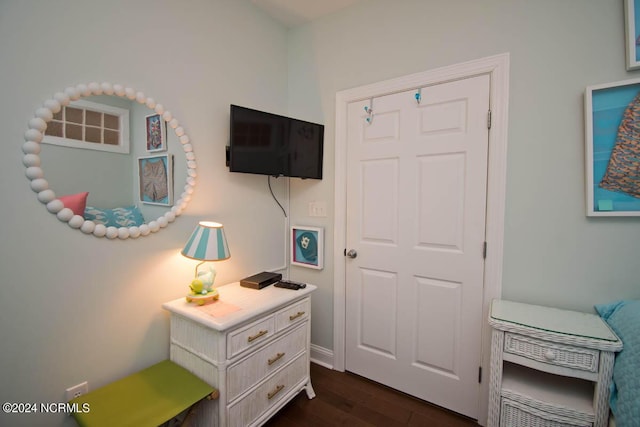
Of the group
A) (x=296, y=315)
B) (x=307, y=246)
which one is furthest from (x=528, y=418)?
(x=307, y=246)

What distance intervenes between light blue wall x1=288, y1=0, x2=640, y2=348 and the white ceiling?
19.1 inches

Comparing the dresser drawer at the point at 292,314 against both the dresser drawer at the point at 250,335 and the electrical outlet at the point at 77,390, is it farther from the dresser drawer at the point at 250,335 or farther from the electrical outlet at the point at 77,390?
the electrical outlet at the point at 77,390

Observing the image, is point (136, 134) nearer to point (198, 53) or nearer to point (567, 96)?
point (198, 53)

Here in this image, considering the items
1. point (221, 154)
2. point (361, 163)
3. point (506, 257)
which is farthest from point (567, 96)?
point (221, 154)

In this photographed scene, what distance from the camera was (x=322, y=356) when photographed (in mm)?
2273

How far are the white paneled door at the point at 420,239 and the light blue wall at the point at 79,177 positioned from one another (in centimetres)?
88

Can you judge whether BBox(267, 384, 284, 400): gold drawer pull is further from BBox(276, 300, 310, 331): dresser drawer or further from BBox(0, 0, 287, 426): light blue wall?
BBox(0, 0, 287, 426): light blue wall

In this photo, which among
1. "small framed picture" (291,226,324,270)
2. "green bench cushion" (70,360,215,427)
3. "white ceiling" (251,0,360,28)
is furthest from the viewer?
"small framed picture" (291,226,324,270)

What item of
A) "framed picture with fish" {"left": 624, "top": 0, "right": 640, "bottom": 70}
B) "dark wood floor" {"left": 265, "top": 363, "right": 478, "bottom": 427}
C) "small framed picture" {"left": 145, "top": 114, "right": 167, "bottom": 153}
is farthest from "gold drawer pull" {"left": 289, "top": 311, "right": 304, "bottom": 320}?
"framed picture with fish" {"left": 624, "top": 0, "right": 640, "bottom": 70}

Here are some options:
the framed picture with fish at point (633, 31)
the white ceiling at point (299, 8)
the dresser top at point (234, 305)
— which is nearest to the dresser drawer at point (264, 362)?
the dresser top at point (234, 305)

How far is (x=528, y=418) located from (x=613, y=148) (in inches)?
52.4

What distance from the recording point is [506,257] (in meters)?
1.59

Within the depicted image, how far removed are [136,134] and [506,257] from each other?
6.97 feet

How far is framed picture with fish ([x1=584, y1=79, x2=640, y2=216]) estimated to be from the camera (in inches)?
50.7
